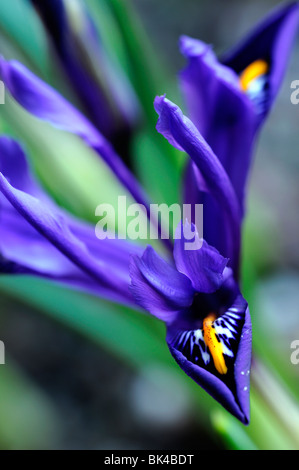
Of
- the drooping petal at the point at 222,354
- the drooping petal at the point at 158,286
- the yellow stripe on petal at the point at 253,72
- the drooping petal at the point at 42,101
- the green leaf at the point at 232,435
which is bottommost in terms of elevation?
the green leaf at the point at 232,435

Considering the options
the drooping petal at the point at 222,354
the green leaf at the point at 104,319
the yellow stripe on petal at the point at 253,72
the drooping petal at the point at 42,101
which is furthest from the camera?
the green leaf at the point at 104,319

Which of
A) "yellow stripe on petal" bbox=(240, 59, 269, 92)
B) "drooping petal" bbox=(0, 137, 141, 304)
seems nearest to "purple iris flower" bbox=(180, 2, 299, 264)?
"yellow stripe on petal" bbox=(240, 59, 269, 92)

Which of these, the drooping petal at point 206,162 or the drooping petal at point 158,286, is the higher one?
the drooping petal at point 206,162

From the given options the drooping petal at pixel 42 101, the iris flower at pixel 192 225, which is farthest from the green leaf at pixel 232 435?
the drooping petal at pixel 42 101

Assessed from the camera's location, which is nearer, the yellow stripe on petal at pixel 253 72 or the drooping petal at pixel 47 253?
the drooping petal at pixel 47 253

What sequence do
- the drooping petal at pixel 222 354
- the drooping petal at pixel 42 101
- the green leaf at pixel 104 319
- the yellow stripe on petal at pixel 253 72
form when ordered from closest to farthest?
1. the drooping petal at pixel 222 354
2. the drooping petal at pixel 42 101
3. the yellow stripe on petal at pixel 253 72
4. the green leaf at pixel 104 319

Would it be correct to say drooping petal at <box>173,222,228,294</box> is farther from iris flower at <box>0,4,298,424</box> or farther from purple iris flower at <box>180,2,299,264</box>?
purple iris flower at <box>180,2,299,264</box>

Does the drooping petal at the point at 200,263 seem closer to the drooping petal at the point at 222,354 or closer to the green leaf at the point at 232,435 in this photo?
the drooping petal at the point at 222,354

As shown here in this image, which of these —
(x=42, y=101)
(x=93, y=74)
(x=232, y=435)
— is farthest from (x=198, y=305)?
(x=93, y=74)
